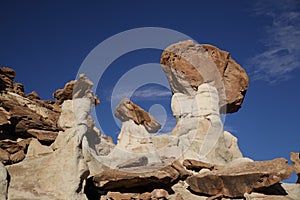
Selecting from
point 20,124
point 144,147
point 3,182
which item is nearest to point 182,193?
point 144,147

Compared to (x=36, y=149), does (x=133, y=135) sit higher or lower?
higher

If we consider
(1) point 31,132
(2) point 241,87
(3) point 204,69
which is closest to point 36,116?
(1) point 31,132

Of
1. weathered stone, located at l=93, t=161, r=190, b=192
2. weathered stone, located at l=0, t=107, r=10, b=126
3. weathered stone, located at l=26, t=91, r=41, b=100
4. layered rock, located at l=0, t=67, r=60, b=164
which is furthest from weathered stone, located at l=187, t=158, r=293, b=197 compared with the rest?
weathered stone, located at l=26, t=91, r=41, b=100

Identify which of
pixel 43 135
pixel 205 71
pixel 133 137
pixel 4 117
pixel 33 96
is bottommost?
pixel 43 135

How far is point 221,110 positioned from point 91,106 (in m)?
7.49

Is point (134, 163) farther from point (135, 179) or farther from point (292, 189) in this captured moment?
point (292, 189)

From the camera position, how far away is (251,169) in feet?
37.2

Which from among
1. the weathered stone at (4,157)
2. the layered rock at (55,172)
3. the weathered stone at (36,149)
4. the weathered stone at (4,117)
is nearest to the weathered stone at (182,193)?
the layered rock at (55,172)

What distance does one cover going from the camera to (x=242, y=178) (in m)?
11.0

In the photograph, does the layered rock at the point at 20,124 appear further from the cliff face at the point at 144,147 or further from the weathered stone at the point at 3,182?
the weathered stone at the point at 3,182

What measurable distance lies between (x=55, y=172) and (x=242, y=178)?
5.47m

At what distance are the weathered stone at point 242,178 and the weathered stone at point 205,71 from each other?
255 inches

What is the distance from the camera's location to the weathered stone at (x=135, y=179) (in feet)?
37.0

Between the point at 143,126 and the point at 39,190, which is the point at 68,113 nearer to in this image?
the point at 39,190
